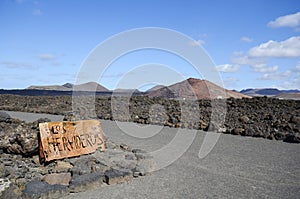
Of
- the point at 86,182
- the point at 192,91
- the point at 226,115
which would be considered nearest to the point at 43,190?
the point at 86,182

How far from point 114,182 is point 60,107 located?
18.2 meters

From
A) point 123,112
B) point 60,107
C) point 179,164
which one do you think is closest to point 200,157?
point 179,164

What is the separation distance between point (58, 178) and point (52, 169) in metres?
0.55

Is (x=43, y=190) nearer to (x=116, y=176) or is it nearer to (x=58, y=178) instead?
(x=58, y=178)

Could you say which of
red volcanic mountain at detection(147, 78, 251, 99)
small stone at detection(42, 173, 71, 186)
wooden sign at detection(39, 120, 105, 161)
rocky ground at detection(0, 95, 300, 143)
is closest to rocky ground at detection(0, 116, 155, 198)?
small stone at detection(42, 173, 71, 186)

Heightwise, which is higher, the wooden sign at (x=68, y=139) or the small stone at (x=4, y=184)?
the wooden sign at (x=68, y=139)

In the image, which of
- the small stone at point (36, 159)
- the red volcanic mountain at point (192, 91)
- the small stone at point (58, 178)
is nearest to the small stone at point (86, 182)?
the small stone at point (58, 178)

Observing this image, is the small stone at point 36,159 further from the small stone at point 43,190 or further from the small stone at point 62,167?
the small stone at point 43,190

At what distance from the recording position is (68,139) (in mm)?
5754

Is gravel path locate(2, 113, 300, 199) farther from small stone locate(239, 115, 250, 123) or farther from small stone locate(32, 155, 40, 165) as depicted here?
small stone locate(239, 115, 250, 123)

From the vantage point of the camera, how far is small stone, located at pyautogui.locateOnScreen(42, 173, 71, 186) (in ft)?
15.0

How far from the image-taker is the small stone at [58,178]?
4.58 meters

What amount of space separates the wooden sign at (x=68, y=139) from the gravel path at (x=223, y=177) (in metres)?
1.33

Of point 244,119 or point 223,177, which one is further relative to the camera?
point 244,119
